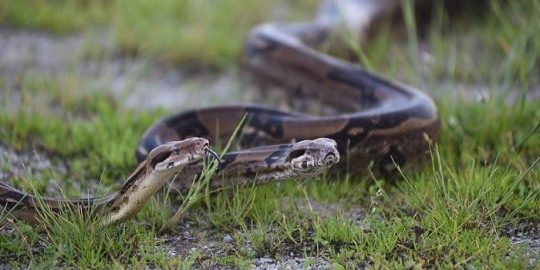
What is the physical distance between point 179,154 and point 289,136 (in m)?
1.48

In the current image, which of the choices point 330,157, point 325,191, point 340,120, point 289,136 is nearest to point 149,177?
point 330,157

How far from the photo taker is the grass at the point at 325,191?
15.3 feet

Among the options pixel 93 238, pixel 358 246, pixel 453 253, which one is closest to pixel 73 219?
pixel 93 238

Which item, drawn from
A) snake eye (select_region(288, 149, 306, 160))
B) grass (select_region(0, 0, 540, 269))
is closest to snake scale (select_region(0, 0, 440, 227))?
snake eye (select_region(288, 149, 306, 160))

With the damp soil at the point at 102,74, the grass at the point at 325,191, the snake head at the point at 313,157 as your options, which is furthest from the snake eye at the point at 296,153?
the damp soil at the point at 102,74

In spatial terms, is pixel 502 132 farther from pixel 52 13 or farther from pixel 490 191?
pixel 52 13

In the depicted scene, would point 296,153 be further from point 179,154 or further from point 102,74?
point 102,74

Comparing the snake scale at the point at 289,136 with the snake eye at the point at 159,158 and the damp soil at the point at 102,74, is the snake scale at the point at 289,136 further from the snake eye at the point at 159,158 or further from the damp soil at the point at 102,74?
the damp soil at the point at 102,74

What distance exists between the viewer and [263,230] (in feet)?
16.2

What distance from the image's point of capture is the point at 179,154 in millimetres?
4719

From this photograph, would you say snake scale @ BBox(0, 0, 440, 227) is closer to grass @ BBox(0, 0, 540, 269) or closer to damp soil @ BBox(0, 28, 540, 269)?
grass @ BBox(0, 0, 540, 269)

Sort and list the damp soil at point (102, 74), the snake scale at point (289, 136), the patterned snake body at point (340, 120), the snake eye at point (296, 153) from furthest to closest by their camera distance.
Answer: the damp soil at point (102, 74)
the patterned snake body at point (340, 120)
the snake eye at point (296, 153)
the snake scale at point (289, 136)

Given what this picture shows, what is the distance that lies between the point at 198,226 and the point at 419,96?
2340mm

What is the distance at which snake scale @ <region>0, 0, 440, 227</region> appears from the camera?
484 centimetres
